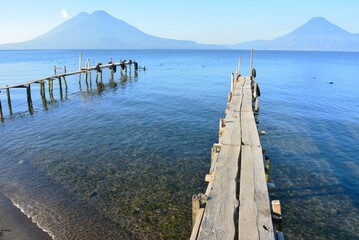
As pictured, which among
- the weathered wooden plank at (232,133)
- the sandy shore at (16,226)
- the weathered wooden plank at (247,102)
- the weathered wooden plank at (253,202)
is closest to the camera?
the weathered wooden plank at (253,202)

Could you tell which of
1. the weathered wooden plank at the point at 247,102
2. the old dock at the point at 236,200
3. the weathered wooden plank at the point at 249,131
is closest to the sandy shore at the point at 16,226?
the old dock at the point at 236,200

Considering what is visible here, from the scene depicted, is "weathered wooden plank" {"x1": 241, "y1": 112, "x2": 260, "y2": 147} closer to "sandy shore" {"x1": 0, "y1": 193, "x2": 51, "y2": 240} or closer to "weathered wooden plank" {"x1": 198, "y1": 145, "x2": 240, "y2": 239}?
"weathered wooden plank" {"x1": 198, "y1": 145, "x2": 240, "y2": 239}

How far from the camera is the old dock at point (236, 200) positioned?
16.2ft

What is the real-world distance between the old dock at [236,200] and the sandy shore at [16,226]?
5285 mm

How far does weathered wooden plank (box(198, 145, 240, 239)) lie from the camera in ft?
16.1

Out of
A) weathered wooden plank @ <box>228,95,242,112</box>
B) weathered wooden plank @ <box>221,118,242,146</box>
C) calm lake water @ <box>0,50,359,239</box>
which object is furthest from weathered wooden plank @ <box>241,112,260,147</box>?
calm lake water @ <box>0,50,359,239</box>

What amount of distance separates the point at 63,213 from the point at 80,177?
8.85 ft

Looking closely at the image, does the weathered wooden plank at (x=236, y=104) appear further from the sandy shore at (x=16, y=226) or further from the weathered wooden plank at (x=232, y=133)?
the sandy shore at (x=16, y=226)

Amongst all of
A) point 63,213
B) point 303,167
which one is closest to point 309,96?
point 303,167

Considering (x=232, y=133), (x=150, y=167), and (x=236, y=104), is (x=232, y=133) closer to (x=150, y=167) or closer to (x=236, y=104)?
(x=150, y=167)

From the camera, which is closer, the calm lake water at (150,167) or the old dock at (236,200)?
the old dock at (236,200)

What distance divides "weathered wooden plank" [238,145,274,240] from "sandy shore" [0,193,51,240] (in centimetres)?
594

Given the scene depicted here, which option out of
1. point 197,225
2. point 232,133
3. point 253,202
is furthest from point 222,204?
point 232,133

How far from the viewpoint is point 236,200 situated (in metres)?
5.77
